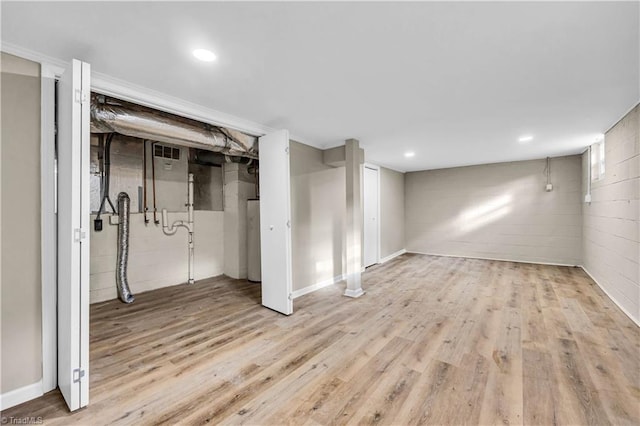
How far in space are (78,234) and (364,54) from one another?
212 centimetres

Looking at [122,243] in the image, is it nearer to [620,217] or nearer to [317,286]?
[317,286]

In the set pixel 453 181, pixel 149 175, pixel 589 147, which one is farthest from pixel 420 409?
pixel 453 181

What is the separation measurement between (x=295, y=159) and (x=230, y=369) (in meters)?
2.64

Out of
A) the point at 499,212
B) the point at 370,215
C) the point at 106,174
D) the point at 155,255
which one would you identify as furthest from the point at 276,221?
the point at 499,212

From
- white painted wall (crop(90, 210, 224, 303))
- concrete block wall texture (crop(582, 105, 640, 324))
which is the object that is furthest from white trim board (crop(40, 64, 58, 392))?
concrete block wall texture (crop(582, 105, 640, 324))

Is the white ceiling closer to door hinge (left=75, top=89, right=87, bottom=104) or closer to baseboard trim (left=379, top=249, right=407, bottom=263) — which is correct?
door hinge (left=75, top=89, right=87, bottom=104)

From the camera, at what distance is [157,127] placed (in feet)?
8.04

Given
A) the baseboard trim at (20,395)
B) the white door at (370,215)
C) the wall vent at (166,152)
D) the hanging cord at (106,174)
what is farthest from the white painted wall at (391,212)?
the baseboard trim at (20,395)

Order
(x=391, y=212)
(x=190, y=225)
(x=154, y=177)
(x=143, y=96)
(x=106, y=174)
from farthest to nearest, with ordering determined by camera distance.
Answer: (x=391, y=212) → (x=190, y=225) → (x=154, y=177) → (x=106, y=174) → (x=143, y=96)

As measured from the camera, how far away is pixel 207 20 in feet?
4.80

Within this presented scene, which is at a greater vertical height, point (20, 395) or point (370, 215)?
point (370, 215)

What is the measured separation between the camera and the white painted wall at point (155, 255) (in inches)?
141

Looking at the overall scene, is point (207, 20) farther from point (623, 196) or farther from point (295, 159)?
point (623, 196)

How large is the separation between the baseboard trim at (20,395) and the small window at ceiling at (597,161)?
21.0ft
